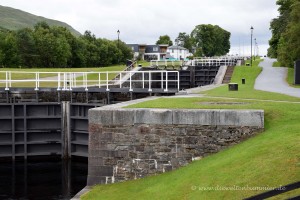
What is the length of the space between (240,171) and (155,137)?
3773mm

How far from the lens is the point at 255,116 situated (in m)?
12.1

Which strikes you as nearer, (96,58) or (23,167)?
(23,167)

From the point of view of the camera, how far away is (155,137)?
12906 mm

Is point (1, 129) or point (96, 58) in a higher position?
point (96, 58)

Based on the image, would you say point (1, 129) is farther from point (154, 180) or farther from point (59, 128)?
point (154, 180)

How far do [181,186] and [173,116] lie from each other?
2.87 metres

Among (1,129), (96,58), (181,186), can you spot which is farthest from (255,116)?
(96,58)

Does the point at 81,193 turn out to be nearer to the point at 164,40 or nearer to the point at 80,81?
the point at 80,81

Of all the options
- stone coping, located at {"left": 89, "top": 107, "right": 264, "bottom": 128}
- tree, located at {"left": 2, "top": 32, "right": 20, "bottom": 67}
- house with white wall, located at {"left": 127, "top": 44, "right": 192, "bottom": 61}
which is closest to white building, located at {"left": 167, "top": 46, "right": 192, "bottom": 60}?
house with white wall, located at {"left": 127, "top": 44, "right": 192, "bottom": 61}

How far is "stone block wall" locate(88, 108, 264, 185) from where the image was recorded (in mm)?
12312

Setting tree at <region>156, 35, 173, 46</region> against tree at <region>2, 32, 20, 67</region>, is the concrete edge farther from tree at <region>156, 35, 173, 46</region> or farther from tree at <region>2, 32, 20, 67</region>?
tree at <region>156, 35, 173, 46</region>

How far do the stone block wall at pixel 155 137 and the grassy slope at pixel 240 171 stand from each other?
0.39m

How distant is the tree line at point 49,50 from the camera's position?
228ft

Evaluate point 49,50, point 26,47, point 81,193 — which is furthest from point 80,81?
point 26,47
